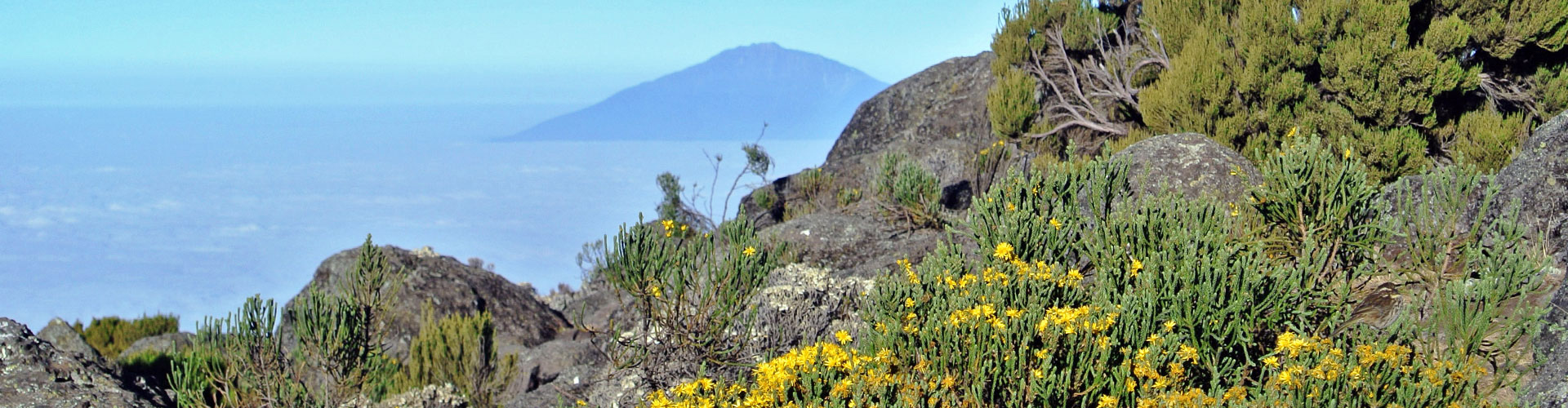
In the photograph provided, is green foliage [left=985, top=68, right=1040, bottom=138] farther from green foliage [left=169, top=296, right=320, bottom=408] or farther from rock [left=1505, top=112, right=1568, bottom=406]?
green foliage [left=169, top=296, right=320, bottom=408]

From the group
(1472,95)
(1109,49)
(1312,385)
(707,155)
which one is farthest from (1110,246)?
(707,155)

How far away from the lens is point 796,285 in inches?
274

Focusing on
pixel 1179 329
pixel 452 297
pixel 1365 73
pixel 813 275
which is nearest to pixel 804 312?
pixel 813 275

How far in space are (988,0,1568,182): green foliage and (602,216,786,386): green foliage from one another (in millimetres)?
6301

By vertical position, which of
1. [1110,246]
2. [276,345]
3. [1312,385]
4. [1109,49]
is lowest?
[1312,385]

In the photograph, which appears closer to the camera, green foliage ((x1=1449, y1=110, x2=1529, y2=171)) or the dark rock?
green foliage ((x1=1449, y1=110, x2=1529, y2=171))

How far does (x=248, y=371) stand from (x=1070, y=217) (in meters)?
5.46

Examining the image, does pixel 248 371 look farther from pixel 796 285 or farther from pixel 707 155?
pixel 707 155

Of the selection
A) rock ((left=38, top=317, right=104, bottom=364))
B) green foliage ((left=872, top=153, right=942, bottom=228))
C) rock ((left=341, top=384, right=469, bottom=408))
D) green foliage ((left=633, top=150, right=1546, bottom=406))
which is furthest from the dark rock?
rock ((left=38, top=317, right=104, bottom=364))

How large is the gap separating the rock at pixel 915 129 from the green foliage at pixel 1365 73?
422 cm

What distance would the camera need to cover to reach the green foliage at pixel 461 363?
32.2ft

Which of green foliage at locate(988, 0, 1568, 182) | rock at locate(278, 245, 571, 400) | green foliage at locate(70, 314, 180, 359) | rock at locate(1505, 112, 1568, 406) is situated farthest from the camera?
green foliage at locate(70, 314, 180, 359)

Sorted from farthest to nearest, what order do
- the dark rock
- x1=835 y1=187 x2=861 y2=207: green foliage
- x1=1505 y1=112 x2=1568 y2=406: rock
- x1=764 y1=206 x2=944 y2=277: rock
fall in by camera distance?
x1=835 y1=187 x2=861 y2=207: green foliage
the dark rock
x1=764 y1=206 x2=944 y2=277: rock
x1=1505 y1=112 x2=1568 y2=406: rock

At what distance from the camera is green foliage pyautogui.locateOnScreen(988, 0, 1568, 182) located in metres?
9.69
